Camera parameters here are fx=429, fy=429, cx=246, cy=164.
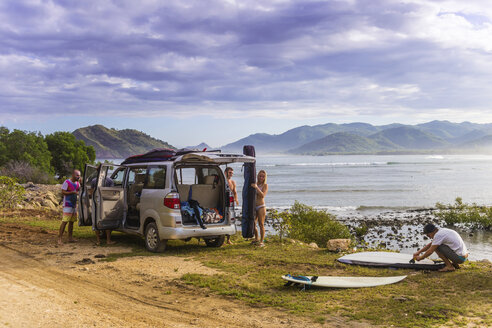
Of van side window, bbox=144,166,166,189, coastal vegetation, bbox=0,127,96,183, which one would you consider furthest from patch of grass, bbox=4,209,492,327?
coastal vegetation, bbox=0,127,96,183

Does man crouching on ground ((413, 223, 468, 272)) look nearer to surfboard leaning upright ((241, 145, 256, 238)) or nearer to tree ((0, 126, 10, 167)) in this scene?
surfboard leaning upright ((241, 145, 256, 238))

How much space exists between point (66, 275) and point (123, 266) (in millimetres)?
1148

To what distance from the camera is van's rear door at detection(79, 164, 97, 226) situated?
11.4 metres

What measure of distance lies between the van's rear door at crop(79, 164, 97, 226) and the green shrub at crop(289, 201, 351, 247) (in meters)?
7.22

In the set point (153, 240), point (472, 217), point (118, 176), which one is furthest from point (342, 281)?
point (472, 217)

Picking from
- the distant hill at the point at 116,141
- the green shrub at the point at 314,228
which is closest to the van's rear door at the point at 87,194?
the green shrub at the point at 314,228

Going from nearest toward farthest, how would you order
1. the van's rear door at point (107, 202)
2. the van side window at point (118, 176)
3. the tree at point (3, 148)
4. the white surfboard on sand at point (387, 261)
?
the white surfboard on sand at point (387, 261)
the van's rear door at point (107, 202)
the van side window at point (118, 176)
the tree at point (3, 148)

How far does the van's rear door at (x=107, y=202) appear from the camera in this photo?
10828mm

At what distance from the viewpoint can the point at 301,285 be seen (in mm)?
7555

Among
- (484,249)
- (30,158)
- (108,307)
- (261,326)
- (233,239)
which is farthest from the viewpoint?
(30,158)

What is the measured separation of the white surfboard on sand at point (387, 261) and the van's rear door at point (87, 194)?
6.63 m

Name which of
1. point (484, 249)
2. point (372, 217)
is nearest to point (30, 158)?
point (372, 217)

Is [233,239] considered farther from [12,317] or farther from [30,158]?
[30,158]

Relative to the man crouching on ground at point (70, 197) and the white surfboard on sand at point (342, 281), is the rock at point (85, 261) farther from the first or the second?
the white surfboard on sand at point (342, 281)
